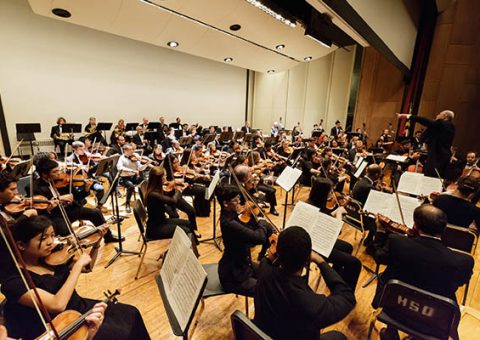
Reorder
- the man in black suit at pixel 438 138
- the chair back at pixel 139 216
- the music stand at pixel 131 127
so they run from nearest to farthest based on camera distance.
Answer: the chair back at pixel 139 216 < the man in black suit at pixel 438 138 < the music stand at pixel 131 127

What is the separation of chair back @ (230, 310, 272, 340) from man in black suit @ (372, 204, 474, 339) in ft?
4.54

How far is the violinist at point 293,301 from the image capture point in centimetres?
139

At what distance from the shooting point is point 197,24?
7523 millimetres

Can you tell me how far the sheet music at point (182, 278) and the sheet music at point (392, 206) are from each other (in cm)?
256

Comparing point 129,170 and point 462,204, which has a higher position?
point 462,204

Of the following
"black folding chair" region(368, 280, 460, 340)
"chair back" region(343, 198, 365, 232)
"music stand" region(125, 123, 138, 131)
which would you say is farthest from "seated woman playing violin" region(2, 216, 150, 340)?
"music stand" region(125, 123, 138, 131)

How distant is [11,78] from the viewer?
8047mm

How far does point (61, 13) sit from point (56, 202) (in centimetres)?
515

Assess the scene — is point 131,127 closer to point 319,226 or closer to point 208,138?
point 208,138

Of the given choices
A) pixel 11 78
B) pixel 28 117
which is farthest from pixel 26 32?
pixel 28 117

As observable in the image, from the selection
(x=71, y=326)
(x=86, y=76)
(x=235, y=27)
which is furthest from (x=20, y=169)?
(x=86, y=76)

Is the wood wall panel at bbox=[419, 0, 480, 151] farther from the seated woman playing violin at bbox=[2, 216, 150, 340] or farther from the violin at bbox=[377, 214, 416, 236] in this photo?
the seated woman playing violin at bbox=[2, 216, 150, 340]

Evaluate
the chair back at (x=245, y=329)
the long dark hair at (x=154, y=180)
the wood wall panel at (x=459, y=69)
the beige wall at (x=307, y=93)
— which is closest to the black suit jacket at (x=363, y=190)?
the long dark hair at (x=154, y=180)

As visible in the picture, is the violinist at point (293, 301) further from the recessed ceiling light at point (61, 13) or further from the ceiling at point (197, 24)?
the recessed ceiling light at point (61, 13)
